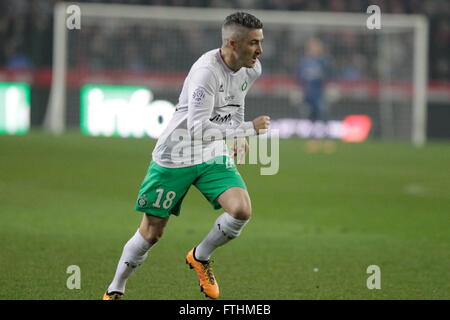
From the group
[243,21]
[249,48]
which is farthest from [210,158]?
[243,21]

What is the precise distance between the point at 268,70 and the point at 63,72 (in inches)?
201

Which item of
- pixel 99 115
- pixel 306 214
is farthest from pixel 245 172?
pixel 99 115

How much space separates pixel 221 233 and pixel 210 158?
1.71 feet

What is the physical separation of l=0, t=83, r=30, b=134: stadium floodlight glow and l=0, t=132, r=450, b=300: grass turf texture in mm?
4817

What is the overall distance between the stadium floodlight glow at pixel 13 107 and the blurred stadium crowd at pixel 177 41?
4.58 ft

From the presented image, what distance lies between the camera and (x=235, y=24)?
250 inches

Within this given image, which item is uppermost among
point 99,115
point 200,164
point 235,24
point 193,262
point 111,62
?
point 111,62

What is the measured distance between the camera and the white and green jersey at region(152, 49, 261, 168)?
6.19m

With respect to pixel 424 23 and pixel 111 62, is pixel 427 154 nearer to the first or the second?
pixel 424 23

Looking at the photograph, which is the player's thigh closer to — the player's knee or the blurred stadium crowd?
the player's knee

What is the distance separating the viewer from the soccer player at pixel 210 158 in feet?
20.7

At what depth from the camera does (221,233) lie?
6.47m

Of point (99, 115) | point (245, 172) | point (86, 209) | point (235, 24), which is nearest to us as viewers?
point (235, 24)

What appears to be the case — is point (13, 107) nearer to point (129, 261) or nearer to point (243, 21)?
point (129, 261)
